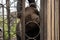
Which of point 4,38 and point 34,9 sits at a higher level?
point 34,9

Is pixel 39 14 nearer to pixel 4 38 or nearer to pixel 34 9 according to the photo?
pixel 34 9

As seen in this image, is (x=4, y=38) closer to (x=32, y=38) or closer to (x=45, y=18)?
(x=32, y=38)

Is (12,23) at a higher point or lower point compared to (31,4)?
lower

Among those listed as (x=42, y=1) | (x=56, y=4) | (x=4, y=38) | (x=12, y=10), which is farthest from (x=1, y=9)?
(x=56, y=4)

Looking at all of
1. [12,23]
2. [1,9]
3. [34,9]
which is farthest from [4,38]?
[34,9]

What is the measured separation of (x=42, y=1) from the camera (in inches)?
59.3

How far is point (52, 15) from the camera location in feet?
4.75

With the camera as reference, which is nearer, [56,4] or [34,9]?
[56,4]

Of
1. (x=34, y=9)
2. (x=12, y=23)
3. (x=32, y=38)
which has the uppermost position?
(x=34, y=9)

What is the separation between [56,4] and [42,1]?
7.0 inches

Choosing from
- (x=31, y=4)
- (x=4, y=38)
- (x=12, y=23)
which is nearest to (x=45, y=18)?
(x=31, y=4)

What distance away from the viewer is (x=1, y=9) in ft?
4.86

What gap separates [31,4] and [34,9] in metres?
0.05

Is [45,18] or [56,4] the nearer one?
[56,4]
